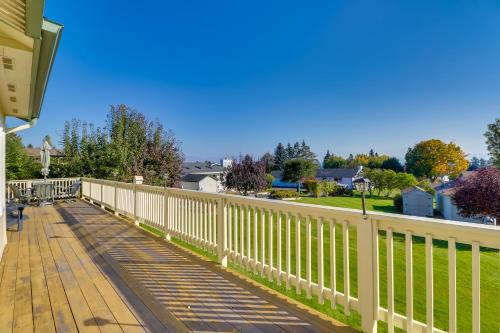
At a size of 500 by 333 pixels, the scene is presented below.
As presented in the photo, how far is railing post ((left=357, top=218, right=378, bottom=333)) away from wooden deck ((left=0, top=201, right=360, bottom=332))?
23 centimetres

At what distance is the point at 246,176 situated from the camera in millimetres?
25156

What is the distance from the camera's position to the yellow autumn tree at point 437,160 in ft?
157

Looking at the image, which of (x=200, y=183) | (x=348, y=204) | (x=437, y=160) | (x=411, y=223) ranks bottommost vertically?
(x=348, y=204)

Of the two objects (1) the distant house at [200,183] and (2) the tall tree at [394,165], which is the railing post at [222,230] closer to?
(1) the distant house at [200,183]

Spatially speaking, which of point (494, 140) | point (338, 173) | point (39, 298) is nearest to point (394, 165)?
point (338, 173)

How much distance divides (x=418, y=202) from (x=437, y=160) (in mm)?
31458

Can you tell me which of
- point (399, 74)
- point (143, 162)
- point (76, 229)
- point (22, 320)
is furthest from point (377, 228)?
point (399, 74)

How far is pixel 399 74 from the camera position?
84.4 ft

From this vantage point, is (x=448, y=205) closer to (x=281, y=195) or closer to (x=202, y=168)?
(x=281, y=195)

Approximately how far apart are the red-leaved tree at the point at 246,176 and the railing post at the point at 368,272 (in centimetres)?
2298

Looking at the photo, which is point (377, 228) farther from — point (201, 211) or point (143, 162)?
point (143, 162)

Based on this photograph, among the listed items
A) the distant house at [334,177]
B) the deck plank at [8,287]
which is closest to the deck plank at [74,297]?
the deck plank at [8,287]

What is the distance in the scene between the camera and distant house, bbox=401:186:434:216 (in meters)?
23.8

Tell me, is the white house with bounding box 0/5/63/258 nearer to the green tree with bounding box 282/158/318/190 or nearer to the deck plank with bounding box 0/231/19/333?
the deck plank with bounding box 0/231/19/333
